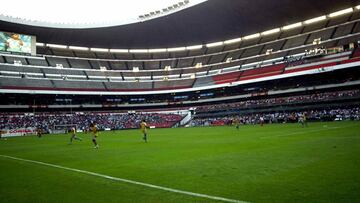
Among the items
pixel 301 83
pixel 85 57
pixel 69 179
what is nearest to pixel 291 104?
pixel 301 83

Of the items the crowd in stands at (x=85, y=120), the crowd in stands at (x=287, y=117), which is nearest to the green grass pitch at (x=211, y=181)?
the crowd in stands at (x=287, y=117)

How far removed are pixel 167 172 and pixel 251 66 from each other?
191 feet

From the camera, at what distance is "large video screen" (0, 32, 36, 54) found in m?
57.8

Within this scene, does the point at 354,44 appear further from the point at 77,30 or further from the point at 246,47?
the point at 77,30

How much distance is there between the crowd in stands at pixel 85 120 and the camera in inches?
2223

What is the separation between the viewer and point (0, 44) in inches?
2251

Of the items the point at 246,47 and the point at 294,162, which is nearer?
the point at 294,162

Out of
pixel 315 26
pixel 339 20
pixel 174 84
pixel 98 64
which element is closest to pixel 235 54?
pixel 174 84

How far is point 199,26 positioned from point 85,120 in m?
34.3

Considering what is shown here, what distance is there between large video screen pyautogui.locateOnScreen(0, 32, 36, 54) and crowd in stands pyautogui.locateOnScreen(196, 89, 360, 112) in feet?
139

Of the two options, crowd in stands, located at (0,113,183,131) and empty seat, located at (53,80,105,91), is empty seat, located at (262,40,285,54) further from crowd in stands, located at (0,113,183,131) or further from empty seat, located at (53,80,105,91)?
empty seat, located at (53,80,105,91)

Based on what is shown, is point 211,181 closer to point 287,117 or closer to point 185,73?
point 287,117

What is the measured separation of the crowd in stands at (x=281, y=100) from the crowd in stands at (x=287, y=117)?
106 inches

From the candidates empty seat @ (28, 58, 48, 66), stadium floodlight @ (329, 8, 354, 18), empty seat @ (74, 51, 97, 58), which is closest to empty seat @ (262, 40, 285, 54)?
stadium floodlight @ (329, 8, 354, 18)
